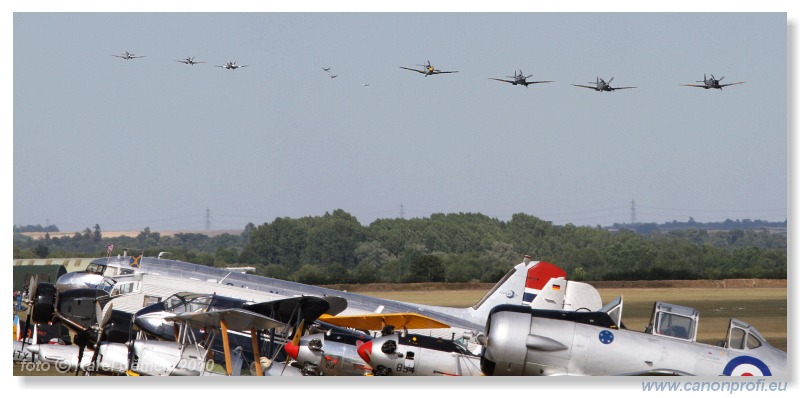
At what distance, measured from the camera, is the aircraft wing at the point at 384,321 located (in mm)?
18766

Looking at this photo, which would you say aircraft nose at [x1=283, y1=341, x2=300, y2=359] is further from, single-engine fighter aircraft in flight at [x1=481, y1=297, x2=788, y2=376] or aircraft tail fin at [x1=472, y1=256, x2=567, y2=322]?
aircraft tail fin at [x1=472, y1=256, x2=567, y2=322]

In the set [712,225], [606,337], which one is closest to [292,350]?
[606,337]

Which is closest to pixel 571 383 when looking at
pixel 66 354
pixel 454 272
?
pixel 66 354

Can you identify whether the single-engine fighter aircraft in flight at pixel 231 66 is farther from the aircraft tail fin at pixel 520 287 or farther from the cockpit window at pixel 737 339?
the cockpit window at pixel 737 339

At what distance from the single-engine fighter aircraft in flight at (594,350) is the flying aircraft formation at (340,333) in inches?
0.5

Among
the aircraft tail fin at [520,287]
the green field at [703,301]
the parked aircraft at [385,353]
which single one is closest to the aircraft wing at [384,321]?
the parked aircraft at [385,353]

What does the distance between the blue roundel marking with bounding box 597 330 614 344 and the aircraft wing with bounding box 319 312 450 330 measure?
5.88 m

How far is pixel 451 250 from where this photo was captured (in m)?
35.4

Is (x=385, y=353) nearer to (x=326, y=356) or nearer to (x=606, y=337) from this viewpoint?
(x=326, y=356)

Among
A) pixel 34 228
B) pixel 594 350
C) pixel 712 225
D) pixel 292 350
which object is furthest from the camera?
pixel 712 225

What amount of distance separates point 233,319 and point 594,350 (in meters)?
5.33

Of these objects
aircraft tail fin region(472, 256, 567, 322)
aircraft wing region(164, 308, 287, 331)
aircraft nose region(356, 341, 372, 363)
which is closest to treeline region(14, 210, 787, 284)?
aircraft tail fin region(472, 256, 567, 322)

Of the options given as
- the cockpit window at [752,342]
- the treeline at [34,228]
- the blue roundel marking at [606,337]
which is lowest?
the cockpit window at [752,342]

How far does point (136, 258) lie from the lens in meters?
22.1
